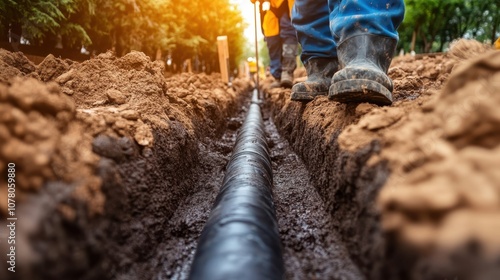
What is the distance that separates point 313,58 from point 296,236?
1665mm

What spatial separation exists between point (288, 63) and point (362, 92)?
135 inches

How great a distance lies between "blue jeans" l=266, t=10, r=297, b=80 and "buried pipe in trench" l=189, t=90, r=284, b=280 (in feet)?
11.9

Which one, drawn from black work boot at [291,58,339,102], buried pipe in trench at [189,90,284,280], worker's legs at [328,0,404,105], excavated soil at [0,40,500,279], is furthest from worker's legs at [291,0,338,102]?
buried pipe in trench at [189,90,284,280]

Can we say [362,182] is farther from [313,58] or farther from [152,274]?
[313,58]

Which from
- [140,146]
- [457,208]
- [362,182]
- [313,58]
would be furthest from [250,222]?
[313,58]

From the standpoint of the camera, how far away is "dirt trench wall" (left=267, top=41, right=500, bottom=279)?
549 millimetres

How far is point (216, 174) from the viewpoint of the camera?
7.87ft

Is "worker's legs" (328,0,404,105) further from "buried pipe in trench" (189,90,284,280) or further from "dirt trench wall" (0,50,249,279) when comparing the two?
"dirt trench wall" (0,50,249,279)

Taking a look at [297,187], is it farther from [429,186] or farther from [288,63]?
[288,63]

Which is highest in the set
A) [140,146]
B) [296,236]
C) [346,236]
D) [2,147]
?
[2,147]

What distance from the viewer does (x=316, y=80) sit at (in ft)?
8.46

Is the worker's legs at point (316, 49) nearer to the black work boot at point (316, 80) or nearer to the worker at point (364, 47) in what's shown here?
the black work boot at point (316, 80)

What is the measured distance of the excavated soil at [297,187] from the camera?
0.60m

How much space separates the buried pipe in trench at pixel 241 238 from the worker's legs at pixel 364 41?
67cm
